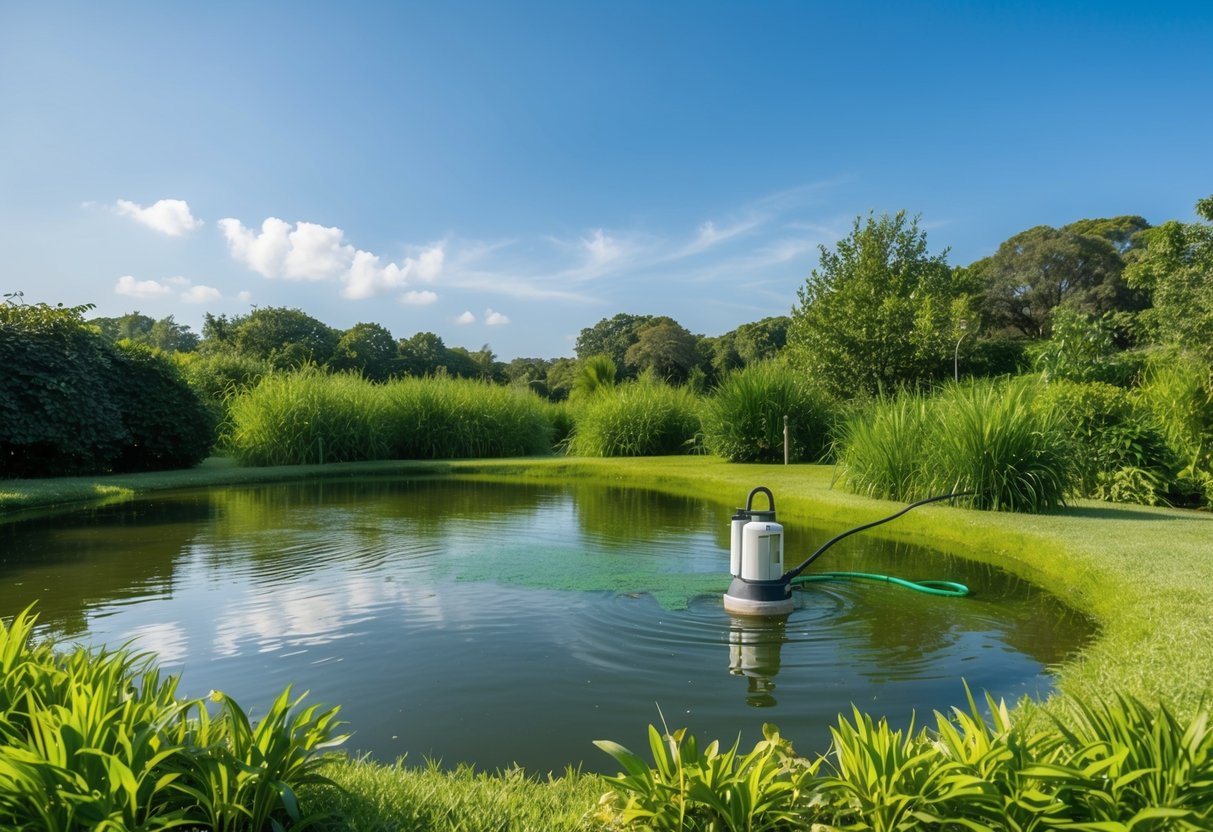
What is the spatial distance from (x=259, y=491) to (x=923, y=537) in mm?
9519

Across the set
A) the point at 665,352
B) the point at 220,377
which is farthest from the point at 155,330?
the point at 220,377

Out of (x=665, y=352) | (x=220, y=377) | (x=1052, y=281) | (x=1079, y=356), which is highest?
(x=1052, y=281)

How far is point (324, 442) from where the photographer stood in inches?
651

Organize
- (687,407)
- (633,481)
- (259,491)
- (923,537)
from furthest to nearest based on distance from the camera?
(687,407) < (633,481) < (259,491) < (923,537)

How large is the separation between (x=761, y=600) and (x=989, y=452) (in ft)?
14.1

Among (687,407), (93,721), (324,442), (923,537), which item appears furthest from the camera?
(687,407)

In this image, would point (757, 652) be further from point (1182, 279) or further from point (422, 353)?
point (422, 353)

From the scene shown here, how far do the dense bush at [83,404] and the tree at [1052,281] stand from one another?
33.6 meters

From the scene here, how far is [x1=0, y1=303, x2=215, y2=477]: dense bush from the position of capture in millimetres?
12219

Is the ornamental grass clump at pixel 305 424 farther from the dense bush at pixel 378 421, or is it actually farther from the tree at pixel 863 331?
the tree at pixel 863 331

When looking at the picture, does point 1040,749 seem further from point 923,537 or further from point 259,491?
point 259,491

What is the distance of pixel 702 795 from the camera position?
6.64 ft

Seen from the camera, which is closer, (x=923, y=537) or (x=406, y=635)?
(x=406, y=635)

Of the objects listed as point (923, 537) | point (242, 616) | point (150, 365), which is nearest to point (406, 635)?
point (242, 616)
